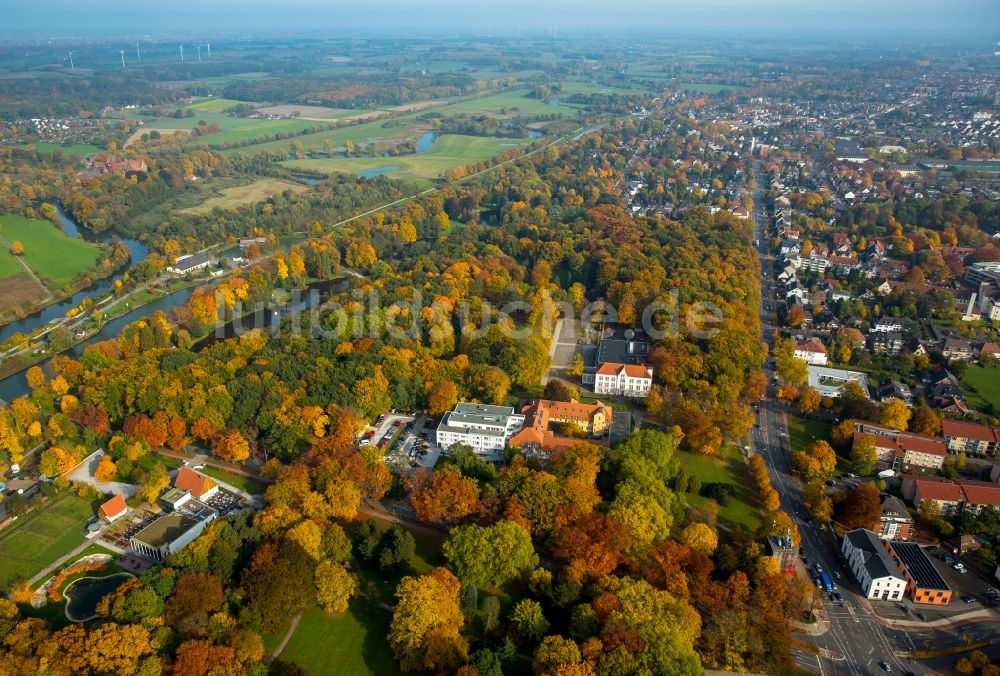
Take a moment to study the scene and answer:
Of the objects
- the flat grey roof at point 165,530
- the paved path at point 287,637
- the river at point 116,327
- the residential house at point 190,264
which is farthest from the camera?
the residential house at point 190,264

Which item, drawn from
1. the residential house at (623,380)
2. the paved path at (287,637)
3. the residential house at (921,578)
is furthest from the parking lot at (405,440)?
the residential house at (921,578)

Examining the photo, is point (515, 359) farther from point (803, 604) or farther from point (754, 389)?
point (803, 604)

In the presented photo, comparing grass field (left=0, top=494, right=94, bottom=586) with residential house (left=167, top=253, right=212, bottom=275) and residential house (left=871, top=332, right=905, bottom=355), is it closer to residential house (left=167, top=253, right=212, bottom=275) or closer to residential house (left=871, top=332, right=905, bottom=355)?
residential house (left=167, top=253, right=212, bottom=275)

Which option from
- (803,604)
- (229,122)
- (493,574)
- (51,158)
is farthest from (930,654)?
(229,122)

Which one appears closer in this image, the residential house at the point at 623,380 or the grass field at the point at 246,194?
the residential house at the point at 623,380

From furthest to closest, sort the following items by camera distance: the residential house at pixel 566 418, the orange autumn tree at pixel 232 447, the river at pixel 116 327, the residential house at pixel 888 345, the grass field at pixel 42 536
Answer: the residential house at pixel 888 345 < the river at pixel 116 327 < the residential house at pixel 566 418 < the orange autumn tree at pixel 232 447 < the grass field at pixel 42 536

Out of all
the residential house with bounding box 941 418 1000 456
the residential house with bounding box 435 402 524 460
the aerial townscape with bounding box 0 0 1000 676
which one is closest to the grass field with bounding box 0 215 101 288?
the aerial townscape with bounding box 0 0 1000 676

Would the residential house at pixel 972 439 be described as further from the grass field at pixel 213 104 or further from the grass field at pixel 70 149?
the grass field at pixel 213 104
